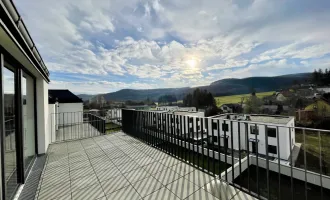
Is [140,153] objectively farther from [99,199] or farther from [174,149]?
[99,199]

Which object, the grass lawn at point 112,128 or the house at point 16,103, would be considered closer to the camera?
the house at point 16,103

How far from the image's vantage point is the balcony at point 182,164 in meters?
2.08

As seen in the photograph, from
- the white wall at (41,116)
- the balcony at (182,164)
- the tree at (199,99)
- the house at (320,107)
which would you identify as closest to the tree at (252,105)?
the house at (320,107)

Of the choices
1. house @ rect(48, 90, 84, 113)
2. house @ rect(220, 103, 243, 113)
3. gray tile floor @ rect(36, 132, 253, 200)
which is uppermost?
house @ rect(48, 90, 84, 113)

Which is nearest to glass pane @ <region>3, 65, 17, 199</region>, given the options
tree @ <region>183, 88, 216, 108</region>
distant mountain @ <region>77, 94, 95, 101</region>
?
distant mountain @ <region>77, 94, 95, 101</region>

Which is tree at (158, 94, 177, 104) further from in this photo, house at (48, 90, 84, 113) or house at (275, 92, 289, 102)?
house at (48, 90, 84, 113)

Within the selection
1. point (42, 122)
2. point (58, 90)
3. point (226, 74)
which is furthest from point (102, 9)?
point (226, 74)

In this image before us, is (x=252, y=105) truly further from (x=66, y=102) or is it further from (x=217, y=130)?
(x=217, y=130)

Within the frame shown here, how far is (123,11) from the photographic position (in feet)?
21.0

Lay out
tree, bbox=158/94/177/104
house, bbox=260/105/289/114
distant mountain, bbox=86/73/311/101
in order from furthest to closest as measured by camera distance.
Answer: tree, bbox=158/94/177/104 < distant mountain, bbox=86/73/311/101 < house, bbox=260/105/289/114

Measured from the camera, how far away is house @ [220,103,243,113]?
35.9m

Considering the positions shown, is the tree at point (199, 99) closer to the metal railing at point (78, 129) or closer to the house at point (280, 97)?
the house at point (280, 97)

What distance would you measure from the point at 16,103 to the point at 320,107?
35441 millimetres

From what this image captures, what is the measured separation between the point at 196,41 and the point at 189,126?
1101 centimetres
